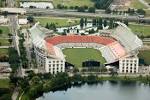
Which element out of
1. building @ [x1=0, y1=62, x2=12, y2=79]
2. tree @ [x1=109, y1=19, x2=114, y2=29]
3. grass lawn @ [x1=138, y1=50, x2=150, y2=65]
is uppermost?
tree @ [x1=109, y1=19, x2=114, y2=29]

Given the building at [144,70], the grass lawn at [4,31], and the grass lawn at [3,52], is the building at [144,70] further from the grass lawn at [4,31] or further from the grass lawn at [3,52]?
the grass lawn at [4,31]

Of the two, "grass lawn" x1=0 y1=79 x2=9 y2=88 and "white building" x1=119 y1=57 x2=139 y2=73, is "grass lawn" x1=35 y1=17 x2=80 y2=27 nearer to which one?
"white building" x1=119 y1=57 x2=139 y2=73

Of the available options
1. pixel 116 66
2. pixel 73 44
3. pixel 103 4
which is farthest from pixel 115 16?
pixel 116 66

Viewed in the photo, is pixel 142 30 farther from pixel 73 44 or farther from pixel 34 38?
pixel 34 38

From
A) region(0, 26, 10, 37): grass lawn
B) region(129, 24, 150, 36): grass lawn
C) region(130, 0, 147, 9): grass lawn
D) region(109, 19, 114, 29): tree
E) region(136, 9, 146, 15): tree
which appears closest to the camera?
region(0, 26, 10, 37): grass lawn

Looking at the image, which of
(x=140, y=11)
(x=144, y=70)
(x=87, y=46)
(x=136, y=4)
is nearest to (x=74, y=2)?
(x=136, y=4)

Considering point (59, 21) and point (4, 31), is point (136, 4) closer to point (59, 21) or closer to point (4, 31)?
point (59, 21)

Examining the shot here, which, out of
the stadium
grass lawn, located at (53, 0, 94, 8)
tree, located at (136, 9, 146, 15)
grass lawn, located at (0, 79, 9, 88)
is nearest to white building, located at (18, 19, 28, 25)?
the stadium
